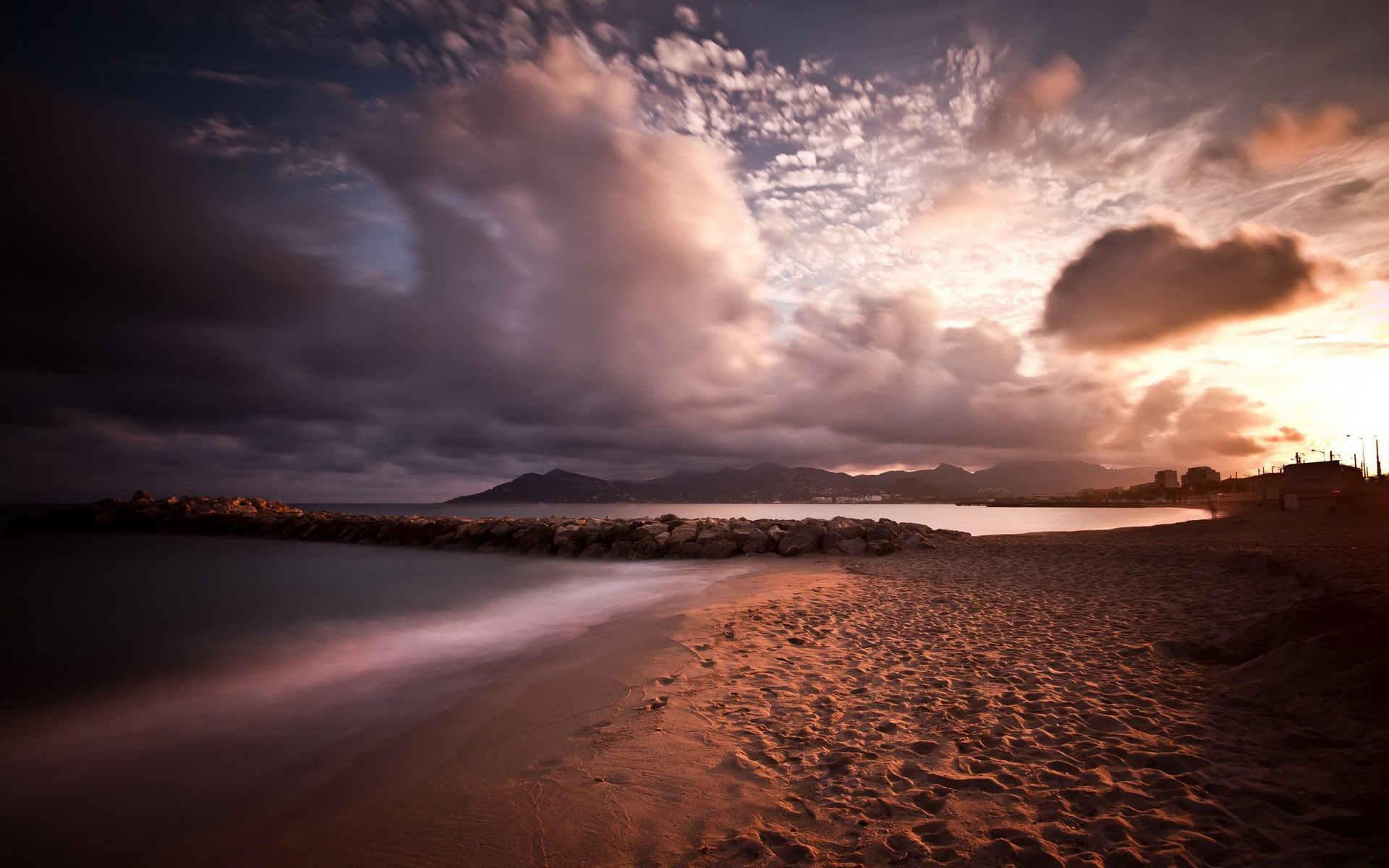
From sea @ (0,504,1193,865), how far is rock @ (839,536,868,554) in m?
3.98

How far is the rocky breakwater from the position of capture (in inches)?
835

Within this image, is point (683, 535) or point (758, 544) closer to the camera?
point (758, 544)

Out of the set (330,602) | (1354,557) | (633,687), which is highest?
(1354,557)

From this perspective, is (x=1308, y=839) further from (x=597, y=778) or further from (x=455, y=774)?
(x=455, y=774)

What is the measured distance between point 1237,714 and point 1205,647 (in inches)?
91.8

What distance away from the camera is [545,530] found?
26359 mm

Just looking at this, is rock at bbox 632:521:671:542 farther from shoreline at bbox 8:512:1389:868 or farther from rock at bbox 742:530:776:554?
shoreline at bbox 8:512:1389:868

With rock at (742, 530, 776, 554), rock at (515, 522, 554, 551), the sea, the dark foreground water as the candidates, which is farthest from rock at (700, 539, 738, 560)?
rock at (515, 522, 554, 551)

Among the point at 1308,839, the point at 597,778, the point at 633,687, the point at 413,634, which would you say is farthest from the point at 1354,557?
the point at 413,634

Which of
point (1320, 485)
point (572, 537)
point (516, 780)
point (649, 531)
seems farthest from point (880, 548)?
point (1320, 485)

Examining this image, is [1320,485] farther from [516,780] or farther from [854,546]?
[516,780]

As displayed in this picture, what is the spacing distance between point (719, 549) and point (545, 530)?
9.83 m

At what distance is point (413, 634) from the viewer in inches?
436

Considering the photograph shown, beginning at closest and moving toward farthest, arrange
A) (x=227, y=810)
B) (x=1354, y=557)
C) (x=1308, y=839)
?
(x=1308, y=839) → (x=227, y=810) → (x=1354, y=557)
